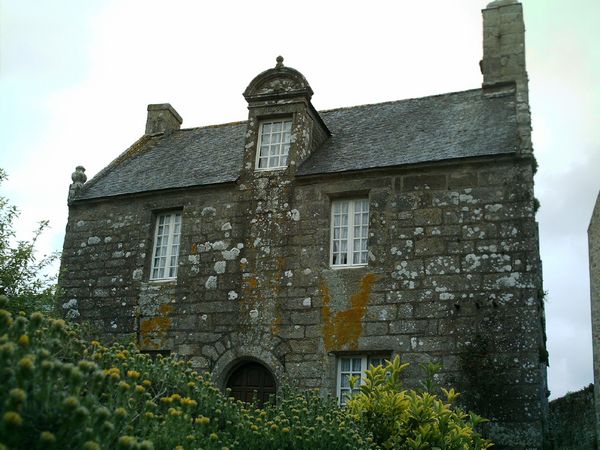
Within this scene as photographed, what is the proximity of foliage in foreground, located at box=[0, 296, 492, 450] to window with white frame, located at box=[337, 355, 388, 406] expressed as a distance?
7.36ft

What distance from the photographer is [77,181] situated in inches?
599

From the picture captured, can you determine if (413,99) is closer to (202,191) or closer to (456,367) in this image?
(202,191)

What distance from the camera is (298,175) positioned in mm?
12531

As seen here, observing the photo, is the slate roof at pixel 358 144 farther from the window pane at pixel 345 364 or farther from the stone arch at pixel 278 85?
the window pane at pixel 345 364

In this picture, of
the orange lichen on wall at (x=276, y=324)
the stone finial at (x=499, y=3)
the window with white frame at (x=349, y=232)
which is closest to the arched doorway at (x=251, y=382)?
the orange lichen on wall at (x=276, y=324)

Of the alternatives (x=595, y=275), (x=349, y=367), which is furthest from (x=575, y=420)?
(x=349, y=367)

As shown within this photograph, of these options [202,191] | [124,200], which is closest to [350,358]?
[202,191]

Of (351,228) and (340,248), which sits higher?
(351,228)

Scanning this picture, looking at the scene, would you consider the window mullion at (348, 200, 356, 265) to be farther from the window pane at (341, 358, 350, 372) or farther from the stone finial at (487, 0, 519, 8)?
the stone finial at (487, 0, 519, 8)

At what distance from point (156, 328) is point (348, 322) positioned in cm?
392

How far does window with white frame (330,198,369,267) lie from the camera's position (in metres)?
11.8

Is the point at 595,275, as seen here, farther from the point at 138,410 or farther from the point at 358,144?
the point at 138,410

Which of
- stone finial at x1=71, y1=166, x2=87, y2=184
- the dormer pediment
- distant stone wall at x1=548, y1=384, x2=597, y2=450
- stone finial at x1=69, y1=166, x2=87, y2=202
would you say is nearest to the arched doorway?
the dormer pediment

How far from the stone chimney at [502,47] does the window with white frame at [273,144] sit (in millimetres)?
4311
